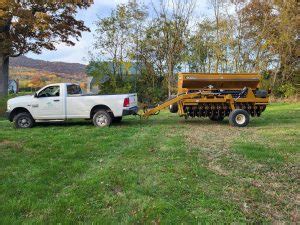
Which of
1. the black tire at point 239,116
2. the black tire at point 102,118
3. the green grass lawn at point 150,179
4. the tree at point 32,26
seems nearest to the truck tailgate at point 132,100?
the black tire at point 102,118

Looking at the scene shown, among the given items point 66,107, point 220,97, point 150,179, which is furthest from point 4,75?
point 150,179

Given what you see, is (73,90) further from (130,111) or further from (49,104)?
(130,111)

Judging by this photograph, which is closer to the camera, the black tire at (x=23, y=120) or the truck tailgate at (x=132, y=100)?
the truck tailgate at (x=132, y=100)

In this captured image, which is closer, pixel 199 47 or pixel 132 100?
pixel 132 100

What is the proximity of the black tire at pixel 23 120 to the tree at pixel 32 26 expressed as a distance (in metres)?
13.5

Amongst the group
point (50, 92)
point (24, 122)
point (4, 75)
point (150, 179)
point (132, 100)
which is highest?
point (4, 75)

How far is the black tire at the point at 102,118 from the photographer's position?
14.3m

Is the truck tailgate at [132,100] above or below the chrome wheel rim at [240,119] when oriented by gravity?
above

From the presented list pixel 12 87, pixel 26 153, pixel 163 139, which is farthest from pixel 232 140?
pixel 12 87

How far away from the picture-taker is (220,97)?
14711 mm

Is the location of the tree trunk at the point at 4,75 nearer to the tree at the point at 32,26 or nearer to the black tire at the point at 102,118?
the tree at the point at 32,26

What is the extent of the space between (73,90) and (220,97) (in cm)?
578

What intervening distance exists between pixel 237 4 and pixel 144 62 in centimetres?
974

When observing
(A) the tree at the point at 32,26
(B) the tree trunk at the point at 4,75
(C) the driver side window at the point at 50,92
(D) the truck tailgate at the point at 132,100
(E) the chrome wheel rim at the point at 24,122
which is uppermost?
(A) the tree at the point at 32,26
